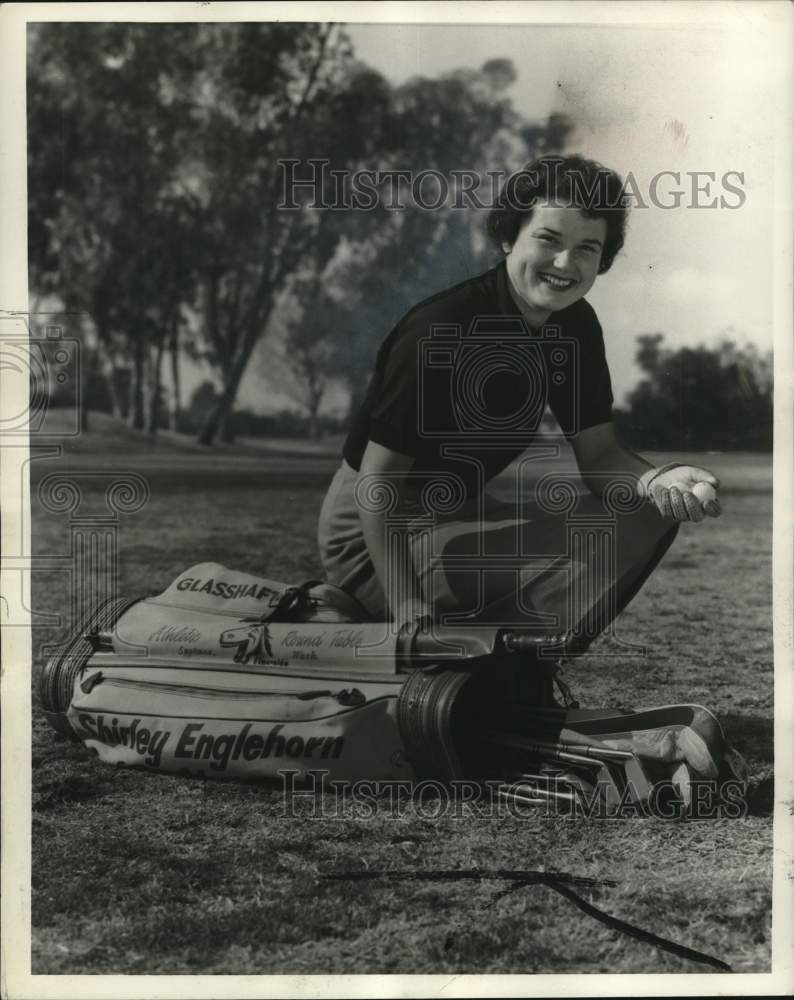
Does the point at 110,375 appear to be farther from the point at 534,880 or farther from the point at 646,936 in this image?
the point at 646,936

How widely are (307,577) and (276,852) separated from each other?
983 mm

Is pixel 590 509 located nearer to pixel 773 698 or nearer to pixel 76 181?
pixel 773 698

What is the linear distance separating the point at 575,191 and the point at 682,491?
31.6 inches

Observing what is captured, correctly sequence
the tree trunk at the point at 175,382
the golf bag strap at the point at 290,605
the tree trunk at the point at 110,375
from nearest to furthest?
the golf bag strap at the point at 290,605 < the tree trunk at the point at 110,375 < the tree trunk at the point at 175,382

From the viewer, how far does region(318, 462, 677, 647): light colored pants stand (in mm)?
2598

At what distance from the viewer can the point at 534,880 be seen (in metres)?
2.26

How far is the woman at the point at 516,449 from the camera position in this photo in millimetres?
2598

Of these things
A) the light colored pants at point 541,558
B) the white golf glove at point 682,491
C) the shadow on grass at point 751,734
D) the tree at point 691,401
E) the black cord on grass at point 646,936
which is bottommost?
the black cord on grass at point 646,936

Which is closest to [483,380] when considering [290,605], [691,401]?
[691,401]

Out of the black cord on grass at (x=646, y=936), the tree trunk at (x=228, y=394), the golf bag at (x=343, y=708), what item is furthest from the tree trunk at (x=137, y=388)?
the black cord on grass at (x=646, y=936)

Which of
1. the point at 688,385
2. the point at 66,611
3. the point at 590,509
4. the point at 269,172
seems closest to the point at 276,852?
the point at 66,611

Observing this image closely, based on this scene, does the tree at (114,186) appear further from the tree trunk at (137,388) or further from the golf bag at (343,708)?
the golf bag at (343,708)

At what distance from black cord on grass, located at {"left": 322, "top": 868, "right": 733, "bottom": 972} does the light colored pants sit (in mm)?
607

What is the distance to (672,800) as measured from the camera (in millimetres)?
2412
